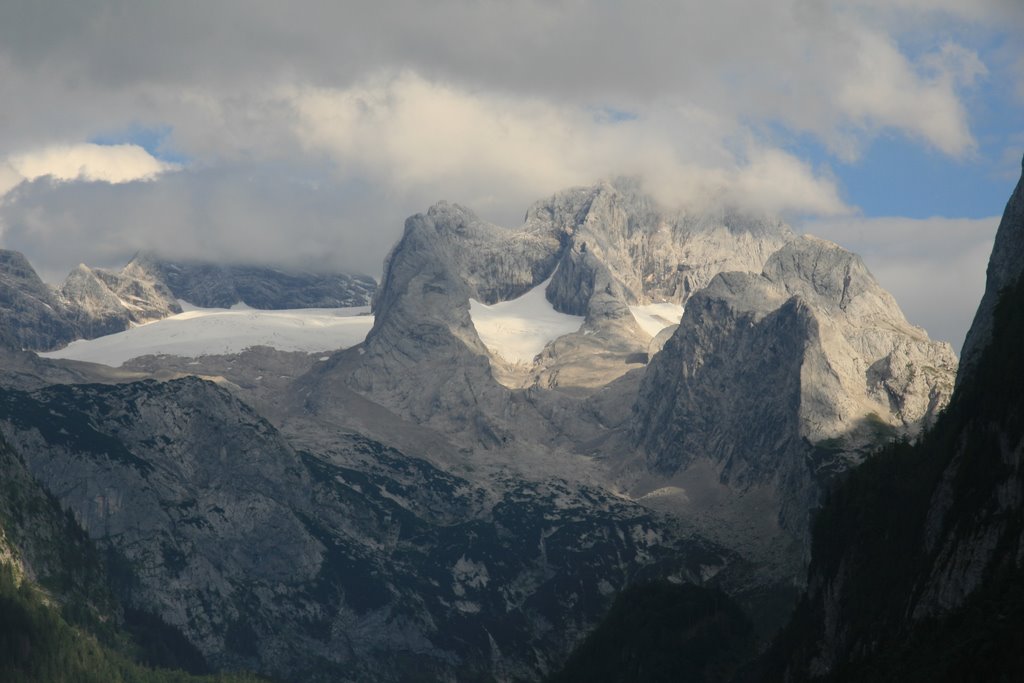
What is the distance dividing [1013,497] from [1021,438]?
710 centimetres

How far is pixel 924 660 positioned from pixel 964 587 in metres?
12.3

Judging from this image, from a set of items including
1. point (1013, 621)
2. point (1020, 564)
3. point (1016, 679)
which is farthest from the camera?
point (1020, 564)

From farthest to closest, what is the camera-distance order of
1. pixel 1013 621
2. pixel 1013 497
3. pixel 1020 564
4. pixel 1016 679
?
1. pixel 1013 497
2. pixel 1020 564
3. pixel 1013 621
4. pixel 1016 679

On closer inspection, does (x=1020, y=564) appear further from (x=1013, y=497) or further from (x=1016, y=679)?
(x=1016, y=679)

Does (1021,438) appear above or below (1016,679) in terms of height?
above

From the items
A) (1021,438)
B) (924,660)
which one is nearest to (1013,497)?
(1021,438)

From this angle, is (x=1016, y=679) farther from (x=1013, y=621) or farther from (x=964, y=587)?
(x=964, y=587)

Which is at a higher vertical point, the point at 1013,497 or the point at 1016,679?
the point at 1013,497

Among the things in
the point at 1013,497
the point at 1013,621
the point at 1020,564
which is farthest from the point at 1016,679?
the point at 1013,497

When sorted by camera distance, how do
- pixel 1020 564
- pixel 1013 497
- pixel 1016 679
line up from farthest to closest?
1. pixel 1013 497
2. pixel 1020 564
3. pixel 1016 679

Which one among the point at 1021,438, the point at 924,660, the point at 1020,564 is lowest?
the point at 924,660

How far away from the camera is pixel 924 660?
191 meters

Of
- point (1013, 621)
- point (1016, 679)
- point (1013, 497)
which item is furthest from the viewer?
point (1013, 497)

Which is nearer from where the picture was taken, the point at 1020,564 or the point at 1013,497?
the point at 1020,564
